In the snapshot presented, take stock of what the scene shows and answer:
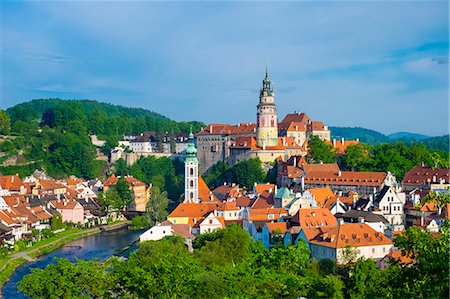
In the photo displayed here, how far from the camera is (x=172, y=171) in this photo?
2178 inches

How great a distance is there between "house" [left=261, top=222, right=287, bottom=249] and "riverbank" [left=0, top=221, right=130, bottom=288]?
33.6ft

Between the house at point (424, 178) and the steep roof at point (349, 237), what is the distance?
14.4 meters

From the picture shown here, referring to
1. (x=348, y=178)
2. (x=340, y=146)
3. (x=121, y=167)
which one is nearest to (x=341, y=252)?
(x=348, y=178)

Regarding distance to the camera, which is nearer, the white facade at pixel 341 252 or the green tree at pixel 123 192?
the white facade at pixel 341 252

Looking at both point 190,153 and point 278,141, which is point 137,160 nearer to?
point 278,141

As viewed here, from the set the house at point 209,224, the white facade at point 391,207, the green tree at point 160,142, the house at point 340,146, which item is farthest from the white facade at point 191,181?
the green tree at point 160,142

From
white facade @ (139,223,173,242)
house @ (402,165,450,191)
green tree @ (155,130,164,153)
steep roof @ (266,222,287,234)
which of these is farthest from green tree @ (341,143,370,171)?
green tree @ (155,130,164,153)

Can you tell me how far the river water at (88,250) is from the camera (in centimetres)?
2412

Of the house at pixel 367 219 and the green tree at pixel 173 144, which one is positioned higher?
the green tree at pixel 173 144

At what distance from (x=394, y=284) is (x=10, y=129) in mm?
57670

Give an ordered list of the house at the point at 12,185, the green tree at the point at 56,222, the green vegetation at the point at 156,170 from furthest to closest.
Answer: the green vegetation at the point at 156,170 < the house at the point at 12,185 < the green tree at the point at 56,222

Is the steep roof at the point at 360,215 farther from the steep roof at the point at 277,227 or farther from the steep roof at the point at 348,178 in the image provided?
the steep roof at the point at 348,178

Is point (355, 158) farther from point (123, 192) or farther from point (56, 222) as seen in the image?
point (56, 222)

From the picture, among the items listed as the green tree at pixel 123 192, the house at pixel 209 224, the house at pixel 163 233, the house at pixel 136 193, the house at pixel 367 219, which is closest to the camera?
the house at pixel 367 219
